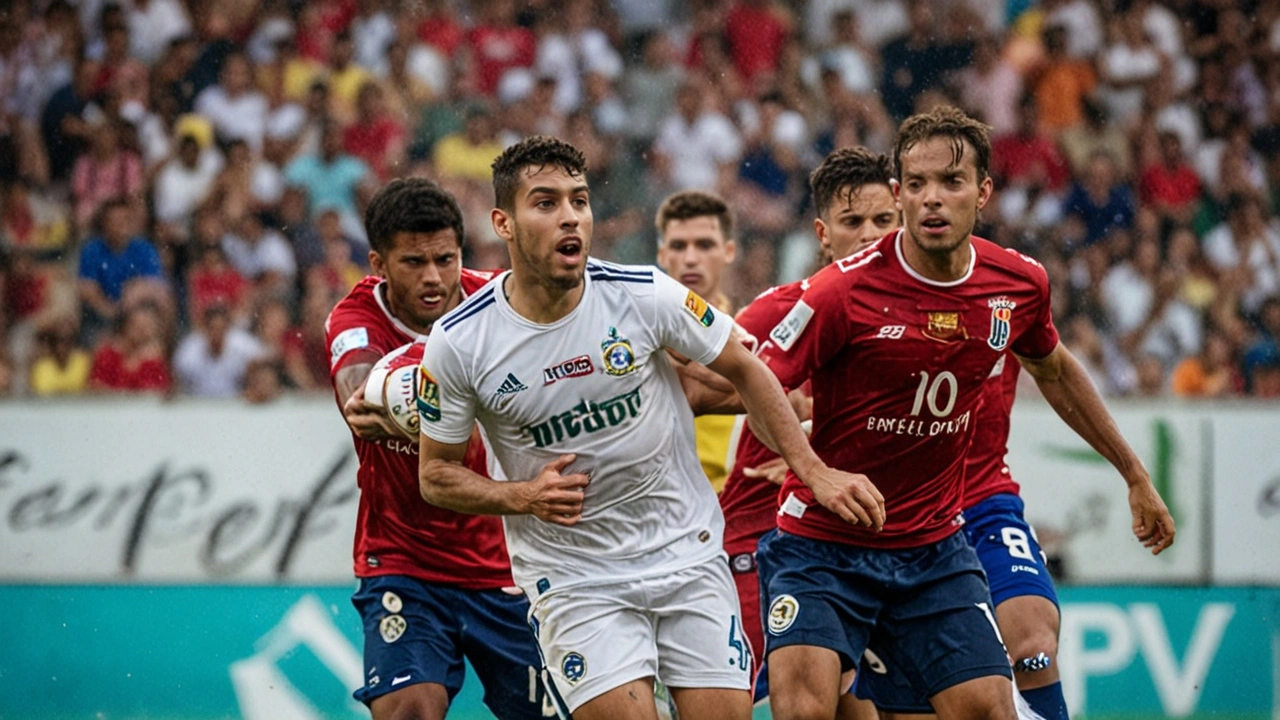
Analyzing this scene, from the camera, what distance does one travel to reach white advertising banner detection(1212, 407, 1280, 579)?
1026 centimetres

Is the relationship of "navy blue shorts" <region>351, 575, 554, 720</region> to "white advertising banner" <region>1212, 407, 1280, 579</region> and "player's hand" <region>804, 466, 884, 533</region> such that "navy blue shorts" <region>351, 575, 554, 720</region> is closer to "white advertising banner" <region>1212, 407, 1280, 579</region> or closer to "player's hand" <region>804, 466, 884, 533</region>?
"player's hand" <region>804, 466, 884, 533</region>

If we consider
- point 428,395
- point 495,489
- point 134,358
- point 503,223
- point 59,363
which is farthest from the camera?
point 59,363

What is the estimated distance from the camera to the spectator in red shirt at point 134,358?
1193 centimetres

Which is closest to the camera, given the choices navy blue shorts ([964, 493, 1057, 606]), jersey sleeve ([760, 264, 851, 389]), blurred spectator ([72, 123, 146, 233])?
jersey sleeve ([760, 264, 851, 389])

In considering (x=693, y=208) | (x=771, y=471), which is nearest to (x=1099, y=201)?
(x=693, y=208)

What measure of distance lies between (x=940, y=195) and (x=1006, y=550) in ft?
6.02

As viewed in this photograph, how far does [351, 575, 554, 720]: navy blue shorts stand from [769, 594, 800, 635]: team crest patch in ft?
3.29

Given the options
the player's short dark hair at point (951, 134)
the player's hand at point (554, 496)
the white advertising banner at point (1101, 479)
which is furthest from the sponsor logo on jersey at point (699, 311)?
the white advertising banner at point (1101, 479)

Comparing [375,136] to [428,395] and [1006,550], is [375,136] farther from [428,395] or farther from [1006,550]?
[428,395]

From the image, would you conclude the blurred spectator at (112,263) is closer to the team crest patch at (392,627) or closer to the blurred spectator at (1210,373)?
the team crest patch at (392,627)

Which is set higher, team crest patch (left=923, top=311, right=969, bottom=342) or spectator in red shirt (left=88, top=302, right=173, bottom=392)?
team crest patch (left=923, top=311, right=969, bottom=342)

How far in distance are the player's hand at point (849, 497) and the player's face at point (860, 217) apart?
1949mm

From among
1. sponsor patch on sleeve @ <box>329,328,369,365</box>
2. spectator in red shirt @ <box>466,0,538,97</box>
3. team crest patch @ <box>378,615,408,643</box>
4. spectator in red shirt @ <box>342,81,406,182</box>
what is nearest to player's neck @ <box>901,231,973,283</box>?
sponsor patch on sleeve @ <box>329,328,369,365</box>

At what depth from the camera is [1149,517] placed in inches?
257
